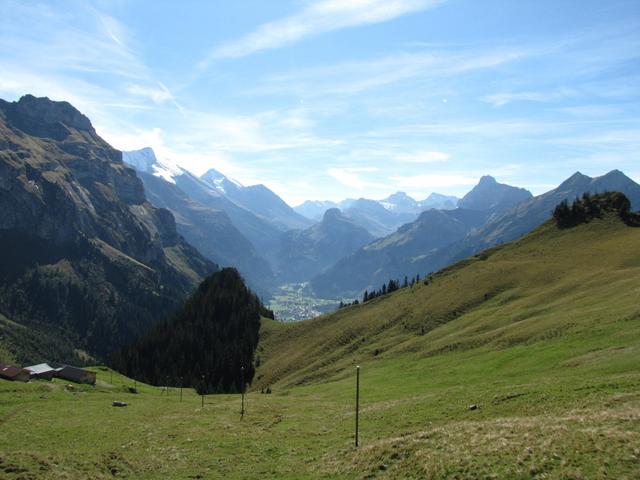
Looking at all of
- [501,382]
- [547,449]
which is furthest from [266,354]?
[547,449]

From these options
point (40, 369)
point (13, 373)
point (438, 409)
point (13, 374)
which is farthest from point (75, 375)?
point (438, 409)

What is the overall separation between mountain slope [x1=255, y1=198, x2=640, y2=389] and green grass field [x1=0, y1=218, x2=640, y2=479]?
1.98 feet

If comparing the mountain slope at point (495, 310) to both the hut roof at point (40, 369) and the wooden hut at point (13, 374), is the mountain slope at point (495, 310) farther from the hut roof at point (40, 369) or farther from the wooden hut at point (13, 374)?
the wooden hut at point (13, 374)

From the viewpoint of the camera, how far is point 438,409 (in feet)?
161

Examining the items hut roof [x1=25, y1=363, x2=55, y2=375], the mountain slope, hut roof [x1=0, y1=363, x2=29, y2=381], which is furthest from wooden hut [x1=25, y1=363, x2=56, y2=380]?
the mountain slope

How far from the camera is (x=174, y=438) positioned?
5194 cm

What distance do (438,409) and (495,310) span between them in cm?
6515

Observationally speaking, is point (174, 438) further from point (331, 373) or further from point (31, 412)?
point (331, 373)

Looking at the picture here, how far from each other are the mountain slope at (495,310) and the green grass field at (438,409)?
0.60 meters

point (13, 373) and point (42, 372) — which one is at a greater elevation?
point (13, 373)

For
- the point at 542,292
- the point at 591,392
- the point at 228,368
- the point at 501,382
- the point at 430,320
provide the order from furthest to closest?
the point at 228,368 → the point at 430,320 → the point at 542,292 → the point at 501,382 → the point at 591,392

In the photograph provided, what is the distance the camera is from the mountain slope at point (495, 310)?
256 feet

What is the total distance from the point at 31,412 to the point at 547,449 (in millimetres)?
67993

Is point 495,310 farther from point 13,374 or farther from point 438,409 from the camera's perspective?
point 13,374
